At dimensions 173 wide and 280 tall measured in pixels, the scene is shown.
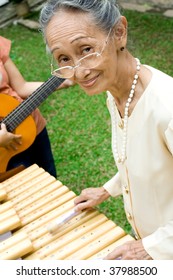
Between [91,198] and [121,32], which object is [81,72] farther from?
[91,198]

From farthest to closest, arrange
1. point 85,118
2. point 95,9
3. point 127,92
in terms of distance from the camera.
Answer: point 85,118 < point 127,92 < point 95,9

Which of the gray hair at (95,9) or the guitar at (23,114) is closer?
the gray hair at (95,9)

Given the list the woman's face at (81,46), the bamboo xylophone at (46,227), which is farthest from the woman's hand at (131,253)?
the woman's face at (81,46)

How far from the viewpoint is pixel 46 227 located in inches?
83.3

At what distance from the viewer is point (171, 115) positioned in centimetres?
144

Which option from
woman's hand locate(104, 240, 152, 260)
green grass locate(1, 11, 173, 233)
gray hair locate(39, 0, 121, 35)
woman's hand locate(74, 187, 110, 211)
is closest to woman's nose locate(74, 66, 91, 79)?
gray hair locate(39, 0, 121, 35)

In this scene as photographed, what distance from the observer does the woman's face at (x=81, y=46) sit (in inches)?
56.1

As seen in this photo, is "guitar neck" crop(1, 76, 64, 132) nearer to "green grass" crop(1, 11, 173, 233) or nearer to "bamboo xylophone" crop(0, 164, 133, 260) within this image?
"bamboo xylophone" crop(0, 164, 133, 260)

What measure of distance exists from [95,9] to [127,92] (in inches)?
13.2

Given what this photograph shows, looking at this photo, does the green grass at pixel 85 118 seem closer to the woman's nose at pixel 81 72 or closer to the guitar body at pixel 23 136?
the guitar body at pixel 23 136

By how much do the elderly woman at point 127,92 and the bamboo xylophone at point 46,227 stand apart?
0.76 ft

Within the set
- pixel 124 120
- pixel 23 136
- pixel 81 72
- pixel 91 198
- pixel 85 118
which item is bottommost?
pixel 85 118

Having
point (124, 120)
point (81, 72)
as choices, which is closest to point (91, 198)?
point (124, 120)

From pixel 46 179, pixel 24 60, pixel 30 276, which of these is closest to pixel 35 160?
pixel 46 179
